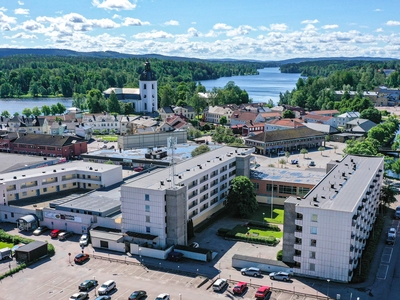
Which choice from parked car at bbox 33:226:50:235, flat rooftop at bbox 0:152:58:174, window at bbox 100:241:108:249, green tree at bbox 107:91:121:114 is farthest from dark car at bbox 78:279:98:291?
green tree at bbox 107:91:121:114

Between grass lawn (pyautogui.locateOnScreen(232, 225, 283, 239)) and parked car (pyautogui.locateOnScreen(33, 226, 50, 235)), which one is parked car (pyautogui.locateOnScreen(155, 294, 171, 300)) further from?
parked car (pyautogui.locateOnScreen(33, 226, 50, 235))

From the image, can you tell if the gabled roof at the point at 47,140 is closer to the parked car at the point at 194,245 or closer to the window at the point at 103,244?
the window at the point at 103,244

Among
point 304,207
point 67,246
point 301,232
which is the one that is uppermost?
point 304,207

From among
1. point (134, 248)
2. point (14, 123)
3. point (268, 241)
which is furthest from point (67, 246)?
point (14, 123)

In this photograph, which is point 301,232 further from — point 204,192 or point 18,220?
point 18,220

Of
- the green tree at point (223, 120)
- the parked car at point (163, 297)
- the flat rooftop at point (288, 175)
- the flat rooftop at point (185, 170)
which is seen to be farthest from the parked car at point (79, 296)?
the green tree at point (223, 120)
